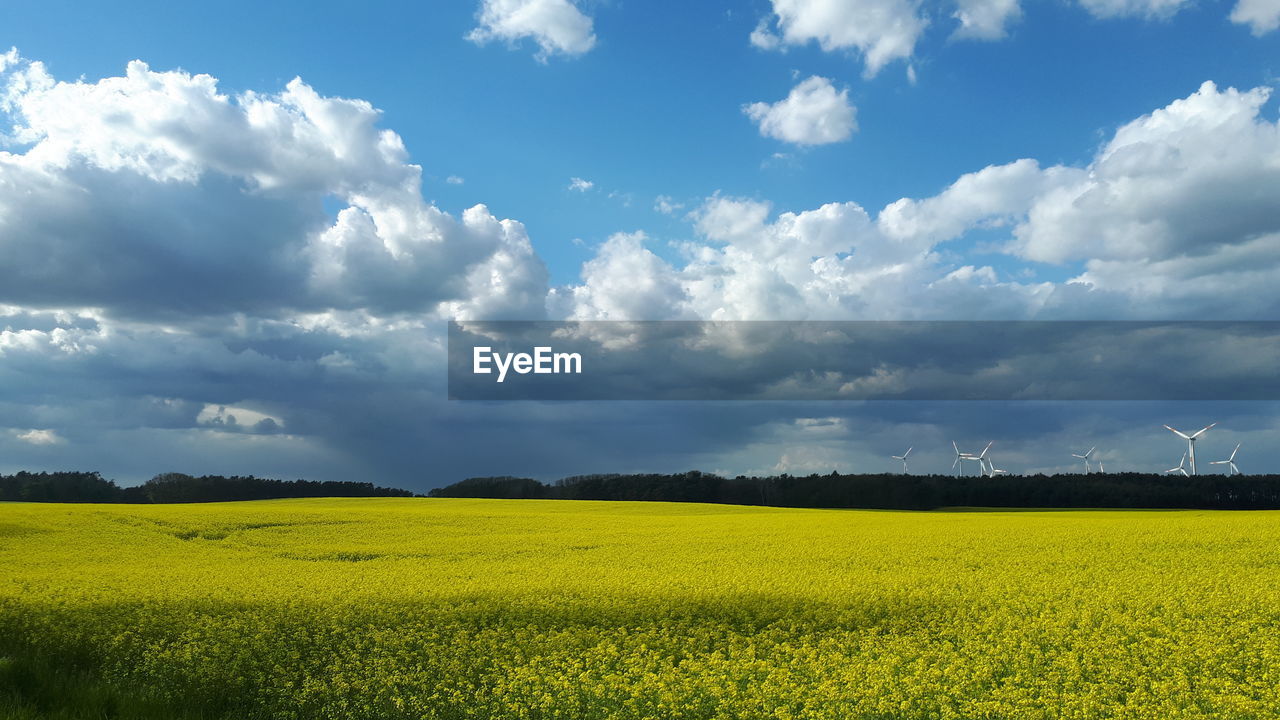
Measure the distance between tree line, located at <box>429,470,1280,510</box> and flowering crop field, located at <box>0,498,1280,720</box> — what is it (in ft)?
177

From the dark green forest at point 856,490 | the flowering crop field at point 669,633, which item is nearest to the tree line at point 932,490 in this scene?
the dark green forest at point 856,490

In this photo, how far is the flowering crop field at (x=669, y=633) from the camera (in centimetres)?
1209

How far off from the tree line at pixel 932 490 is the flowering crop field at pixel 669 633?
177 ft

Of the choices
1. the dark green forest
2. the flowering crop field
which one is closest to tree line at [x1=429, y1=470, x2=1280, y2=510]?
the dark green forest

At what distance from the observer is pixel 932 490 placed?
3292 inches

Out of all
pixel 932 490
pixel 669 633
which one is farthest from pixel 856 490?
pixel 669 633

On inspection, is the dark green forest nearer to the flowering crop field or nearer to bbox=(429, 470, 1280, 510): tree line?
bbox=(429, 470, 1280, 510): tree line

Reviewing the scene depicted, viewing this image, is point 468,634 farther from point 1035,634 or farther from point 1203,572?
point 1203,572

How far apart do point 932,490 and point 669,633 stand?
7378 cm

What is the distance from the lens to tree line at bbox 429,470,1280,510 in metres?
77.5

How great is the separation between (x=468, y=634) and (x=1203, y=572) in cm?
1875

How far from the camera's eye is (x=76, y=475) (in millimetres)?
81625

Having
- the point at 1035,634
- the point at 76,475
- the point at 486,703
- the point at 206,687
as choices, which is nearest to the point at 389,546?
the point at 206,687

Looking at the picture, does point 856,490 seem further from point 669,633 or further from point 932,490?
point 669,633
